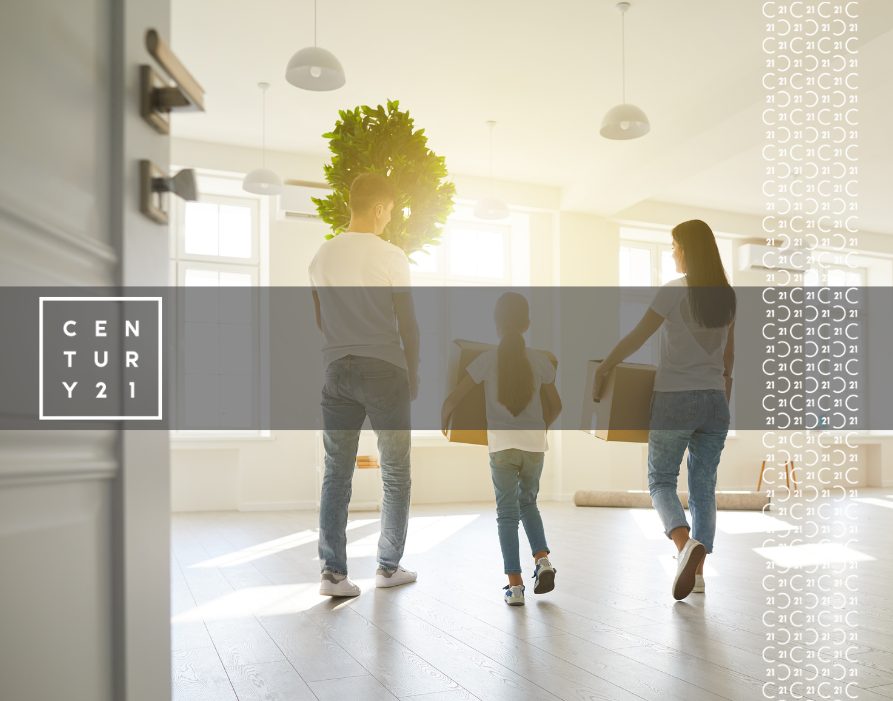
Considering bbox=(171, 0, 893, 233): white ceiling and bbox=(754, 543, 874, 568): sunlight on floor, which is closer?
bbox=(754, 543, 874, 568): sunlight on floor

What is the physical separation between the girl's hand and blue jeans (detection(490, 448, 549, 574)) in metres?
0.34

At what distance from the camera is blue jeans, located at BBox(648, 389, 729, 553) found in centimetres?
294

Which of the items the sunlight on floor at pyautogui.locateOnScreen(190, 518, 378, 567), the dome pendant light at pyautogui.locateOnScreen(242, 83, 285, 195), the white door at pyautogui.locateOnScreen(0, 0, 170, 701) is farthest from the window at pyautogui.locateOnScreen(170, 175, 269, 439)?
the white door at pyautogui.locateOnScreen(0, 0, 170, 701)

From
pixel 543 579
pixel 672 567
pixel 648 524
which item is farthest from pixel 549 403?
pixel 648 524

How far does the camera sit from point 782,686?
1913 millimetres

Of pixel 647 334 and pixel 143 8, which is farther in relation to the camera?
pixel 647 334

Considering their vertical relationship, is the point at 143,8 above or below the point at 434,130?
below

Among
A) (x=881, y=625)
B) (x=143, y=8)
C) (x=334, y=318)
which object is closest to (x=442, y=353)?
(x=334, y=318)

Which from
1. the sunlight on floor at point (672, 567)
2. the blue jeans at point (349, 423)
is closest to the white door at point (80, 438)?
the blue jeans at point (349, 423)

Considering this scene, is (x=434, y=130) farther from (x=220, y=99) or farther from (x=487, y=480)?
(x=487, y=480)

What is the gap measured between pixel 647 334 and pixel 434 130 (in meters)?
4.48

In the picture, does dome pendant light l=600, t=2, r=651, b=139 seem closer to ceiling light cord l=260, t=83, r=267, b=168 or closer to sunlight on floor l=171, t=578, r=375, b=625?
ceiling light cord l=260, t=83, r=267, b=168

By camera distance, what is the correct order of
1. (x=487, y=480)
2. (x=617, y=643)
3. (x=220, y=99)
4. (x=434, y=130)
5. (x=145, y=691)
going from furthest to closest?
(x=487, y=480), (x=434, y=130), (x=220, y=99), (x=617, y=643), (x=145, y=691)
